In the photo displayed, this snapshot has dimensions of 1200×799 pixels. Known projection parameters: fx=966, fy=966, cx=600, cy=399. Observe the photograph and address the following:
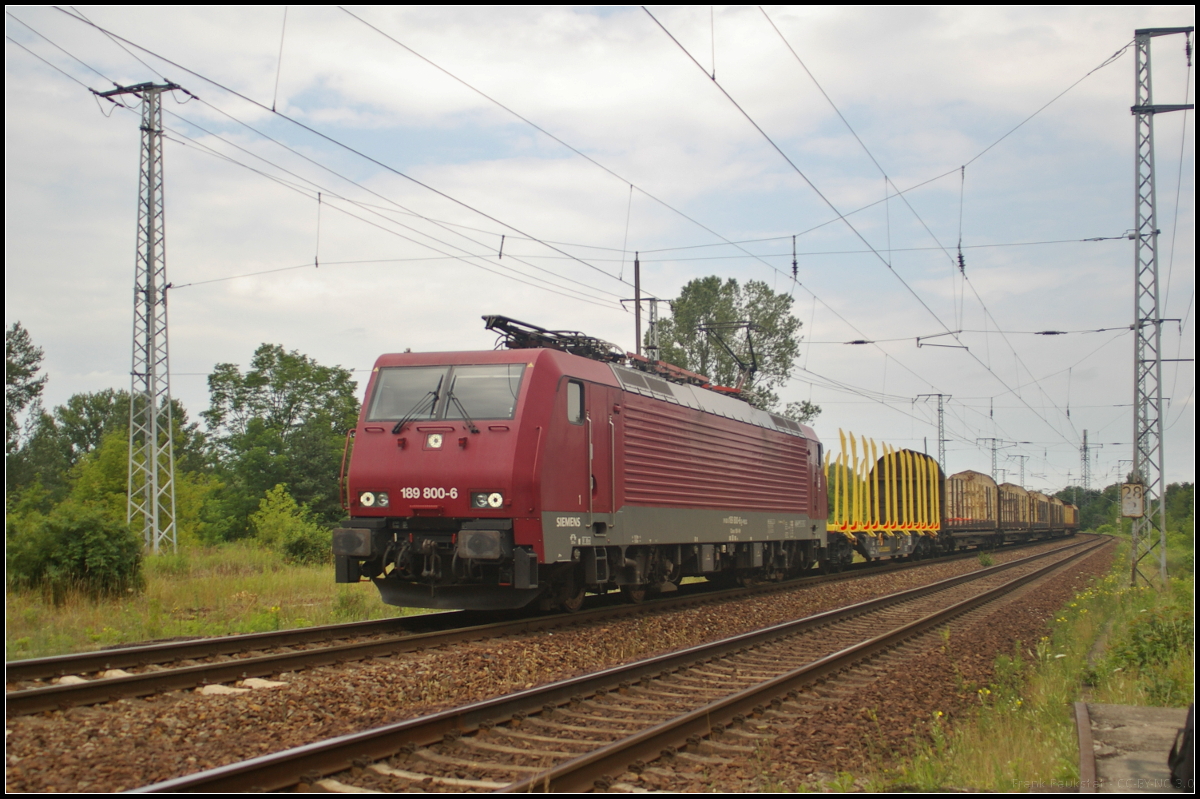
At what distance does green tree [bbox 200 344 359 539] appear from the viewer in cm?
5003

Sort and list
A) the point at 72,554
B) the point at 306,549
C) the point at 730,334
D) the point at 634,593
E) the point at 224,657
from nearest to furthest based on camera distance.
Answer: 1. the point at 224,657
2. the point at 72,554
3. the point at 634,593
4. the point at 306,549
5. the point at 730,334

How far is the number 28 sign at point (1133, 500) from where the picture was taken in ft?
63.8

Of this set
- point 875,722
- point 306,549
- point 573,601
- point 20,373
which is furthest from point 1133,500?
point 20,373

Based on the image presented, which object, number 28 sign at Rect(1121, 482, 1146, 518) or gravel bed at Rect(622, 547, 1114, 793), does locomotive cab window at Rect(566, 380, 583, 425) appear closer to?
gravel bed at Rect(622, 547, 1114, 793)

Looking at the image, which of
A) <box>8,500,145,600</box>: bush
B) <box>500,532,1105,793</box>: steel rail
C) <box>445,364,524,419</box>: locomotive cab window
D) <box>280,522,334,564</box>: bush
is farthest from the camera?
<box>280,522,334,564</box>: bush

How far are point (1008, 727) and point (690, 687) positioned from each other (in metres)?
2.79

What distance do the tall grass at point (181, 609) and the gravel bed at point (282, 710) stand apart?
11.0ft

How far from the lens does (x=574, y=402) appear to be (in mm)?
12867

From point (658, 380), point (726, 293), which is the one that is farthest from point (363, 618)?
point (726, 293)

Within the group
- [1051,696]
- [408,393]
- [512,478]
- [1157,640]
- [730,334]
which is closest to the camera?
[1051,696]

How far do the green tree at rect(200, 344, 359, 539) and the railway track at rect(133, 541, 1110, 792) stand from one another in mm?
39297

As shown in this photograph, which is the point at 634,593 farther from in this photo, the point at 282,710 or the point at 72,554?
the point at 282,710

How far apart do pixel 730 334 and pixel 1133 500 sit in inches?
1184

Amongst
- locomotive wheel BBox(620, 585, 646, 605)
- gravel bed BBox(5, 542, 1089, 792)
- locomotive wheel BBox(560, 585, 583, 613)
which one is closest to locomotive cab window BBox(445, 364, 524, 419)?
gravel bed BBox(5, 542, 1089, 792)
